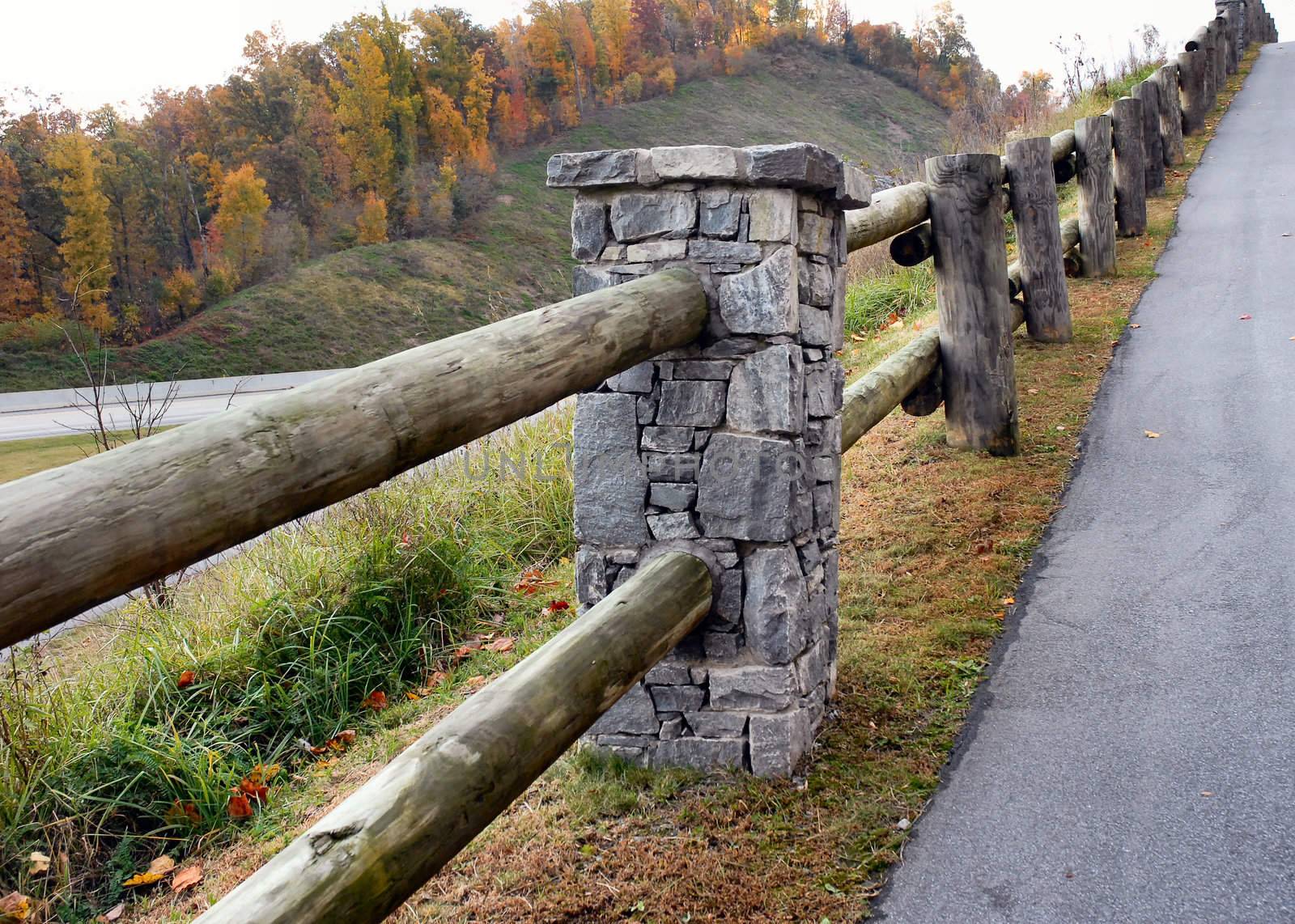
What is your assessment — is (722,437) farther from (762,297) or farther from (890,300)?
(890,300)

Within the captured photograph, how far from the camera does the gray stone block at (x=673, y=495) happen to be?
111 inches

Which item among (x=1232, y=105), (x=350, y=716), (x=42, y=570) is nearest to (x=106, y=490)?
(x=42, y=570)

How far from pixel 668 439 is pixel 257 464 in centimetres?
159

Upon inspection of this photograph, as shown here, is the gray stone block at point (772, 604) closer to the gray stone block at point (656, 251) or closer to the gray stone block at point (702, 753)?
the gray stone block at point (702, 753)

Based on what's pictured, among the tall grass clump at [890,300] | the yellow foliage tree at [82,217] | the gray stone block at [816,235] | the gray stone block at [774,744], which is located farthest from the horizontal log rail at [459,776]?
the yellow foliage tree at [82,217]

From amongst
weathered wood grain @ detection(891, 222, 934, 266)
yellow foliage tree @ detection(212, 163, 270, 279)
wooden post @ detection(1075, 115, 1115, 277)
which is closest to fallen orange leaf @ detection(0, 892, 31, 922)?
weathered wood grain @ detection(891, 222, 934, 266)

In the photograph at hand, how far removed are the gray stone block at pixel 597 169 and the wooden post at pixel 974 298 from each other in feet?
9.22

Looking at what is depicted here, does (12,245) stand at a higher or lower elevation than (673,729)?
higher

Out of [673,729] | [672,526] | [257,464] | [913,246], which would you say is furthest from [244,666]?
[913,246]

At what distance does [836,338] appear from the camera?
3.10 meters

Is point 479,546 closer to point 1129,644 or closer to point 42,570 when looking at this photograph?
point 1129,644

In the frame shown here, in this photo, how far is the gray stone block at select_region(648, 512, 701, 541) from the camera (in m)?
2.84

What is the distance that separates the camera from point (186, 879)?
2.99 m

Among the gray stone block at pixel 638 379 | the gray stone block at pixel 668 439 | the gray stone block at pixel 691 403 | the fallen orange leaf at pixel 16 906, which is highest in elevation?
the gray stone block at pixel 638 379
